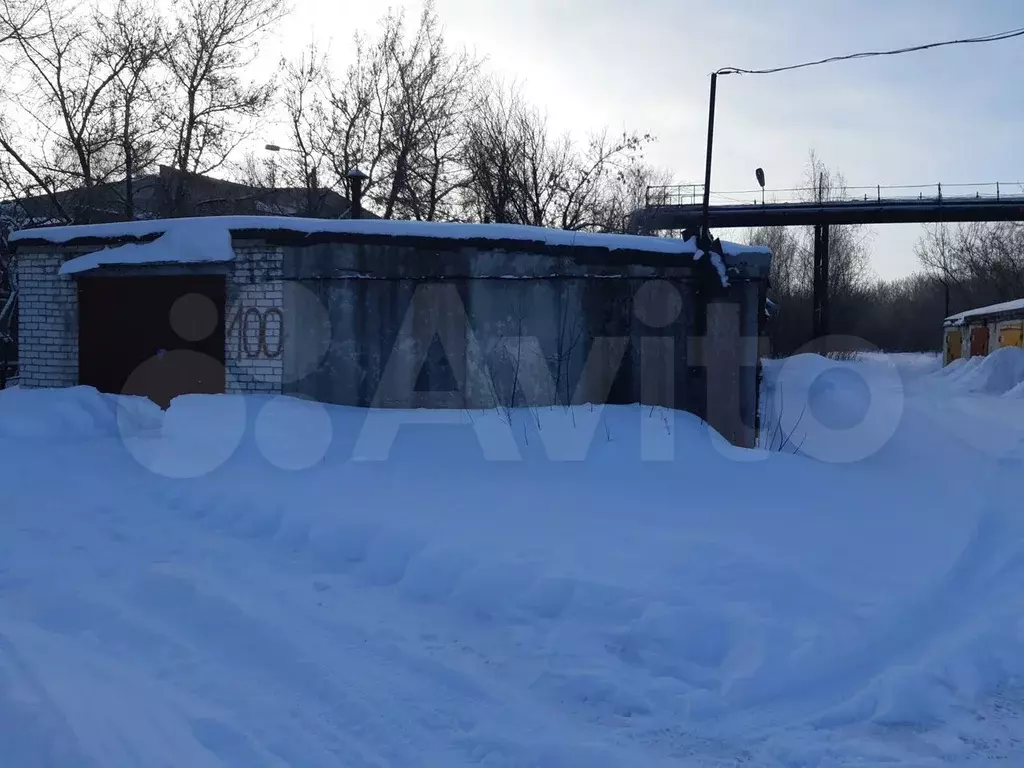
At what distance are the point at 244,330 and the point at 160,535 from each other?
3.77m

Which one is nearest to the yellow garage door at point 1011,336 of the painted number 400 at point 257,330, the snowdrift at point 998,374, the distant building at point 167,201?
the snowdrift at point 998,374

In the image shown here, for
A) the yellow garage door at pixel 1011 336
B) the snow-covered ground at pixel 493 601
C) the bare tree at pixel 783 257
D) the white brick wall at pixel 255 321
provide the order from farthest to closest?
1. the bare tree at pixel 783 257
2. the yellow garage door at pixel 1011 336
3. the white brick wall at pixel 255 321
4. the snow-covered ground at pixel 493 601

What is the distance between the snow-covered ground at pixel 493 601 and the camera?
273 cm

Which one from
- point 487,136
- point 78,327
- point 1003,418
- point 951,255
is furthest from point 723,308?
point 951,255

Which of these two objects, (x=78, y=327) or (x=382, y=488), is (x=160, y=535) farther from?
(x=78, y=327)

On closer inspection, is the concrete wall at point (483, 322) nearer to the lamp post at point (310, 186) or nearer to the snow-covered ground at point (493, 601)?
the snow-covered ground at point (493, 601)

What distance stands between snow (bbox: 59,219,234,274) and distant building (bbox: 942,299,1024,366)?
23545 millimetres

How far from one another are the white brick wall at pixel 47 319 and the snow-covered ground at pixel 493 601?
6.86 feet

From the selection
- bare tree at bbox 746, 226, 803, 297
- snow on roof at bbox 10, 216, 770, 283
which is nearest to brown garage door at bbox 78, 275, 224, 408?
snow on roof at bbox 10, 216, 770, 283

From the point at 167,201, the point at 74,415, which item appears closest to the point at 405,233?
the point at 74,415

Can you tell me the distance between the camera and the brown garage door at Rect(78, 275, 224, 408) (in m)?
8.45

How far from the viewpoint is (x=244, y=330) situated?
8.27 metres

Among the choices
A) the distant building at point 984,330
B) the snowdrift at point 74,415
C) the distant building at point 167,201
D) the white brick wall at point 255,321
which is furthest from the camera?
the distant building at point 984,330

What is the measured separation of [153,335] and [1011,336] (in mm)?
25004
